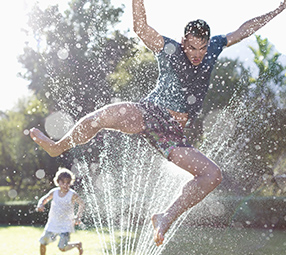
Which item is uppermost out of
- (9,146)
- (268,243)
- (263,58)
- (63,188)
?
(263,58)

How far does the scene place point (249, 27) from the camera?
10.5 feet

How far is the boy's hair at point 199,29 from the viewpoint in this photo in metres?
2.69

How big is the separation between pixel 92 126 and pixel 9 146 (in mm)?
27129

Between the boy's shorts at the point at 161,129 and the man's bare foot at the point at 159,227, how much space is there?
0.44 meters

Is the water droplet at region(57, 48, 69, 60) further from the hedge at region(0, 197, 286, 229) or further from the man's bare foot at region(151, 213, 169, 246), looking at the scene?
the man's bare foot at region(151, 213, 169, 246)

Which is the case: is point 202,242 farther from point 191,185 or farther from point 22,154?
point 22,154

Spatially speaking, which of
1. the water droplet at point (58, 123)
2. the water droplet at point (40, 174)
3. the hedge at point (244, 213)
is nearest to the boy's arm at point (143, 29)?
the hedge at point (244, 213)

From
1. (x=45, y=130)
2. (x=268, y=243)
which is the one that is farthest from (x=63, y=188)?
(x=45, y=130)

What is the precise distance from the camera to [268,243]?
762 cm

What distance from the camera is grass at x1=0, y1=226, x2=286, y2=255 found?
656 cm

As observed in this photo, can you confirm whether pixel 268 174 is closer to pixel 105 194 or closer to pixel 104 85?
pixel 105 194

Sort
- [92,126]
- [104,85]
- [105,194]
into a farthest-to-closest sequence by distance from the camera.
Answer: [104,85], [105,194], [92,126]

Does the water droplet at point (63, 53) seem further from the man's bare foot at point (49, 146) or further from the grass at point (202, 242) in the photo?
the man's bare foot at point (49, 146)

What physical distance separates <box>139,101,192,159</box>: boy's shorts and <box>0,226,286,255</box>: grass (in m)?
3.94
